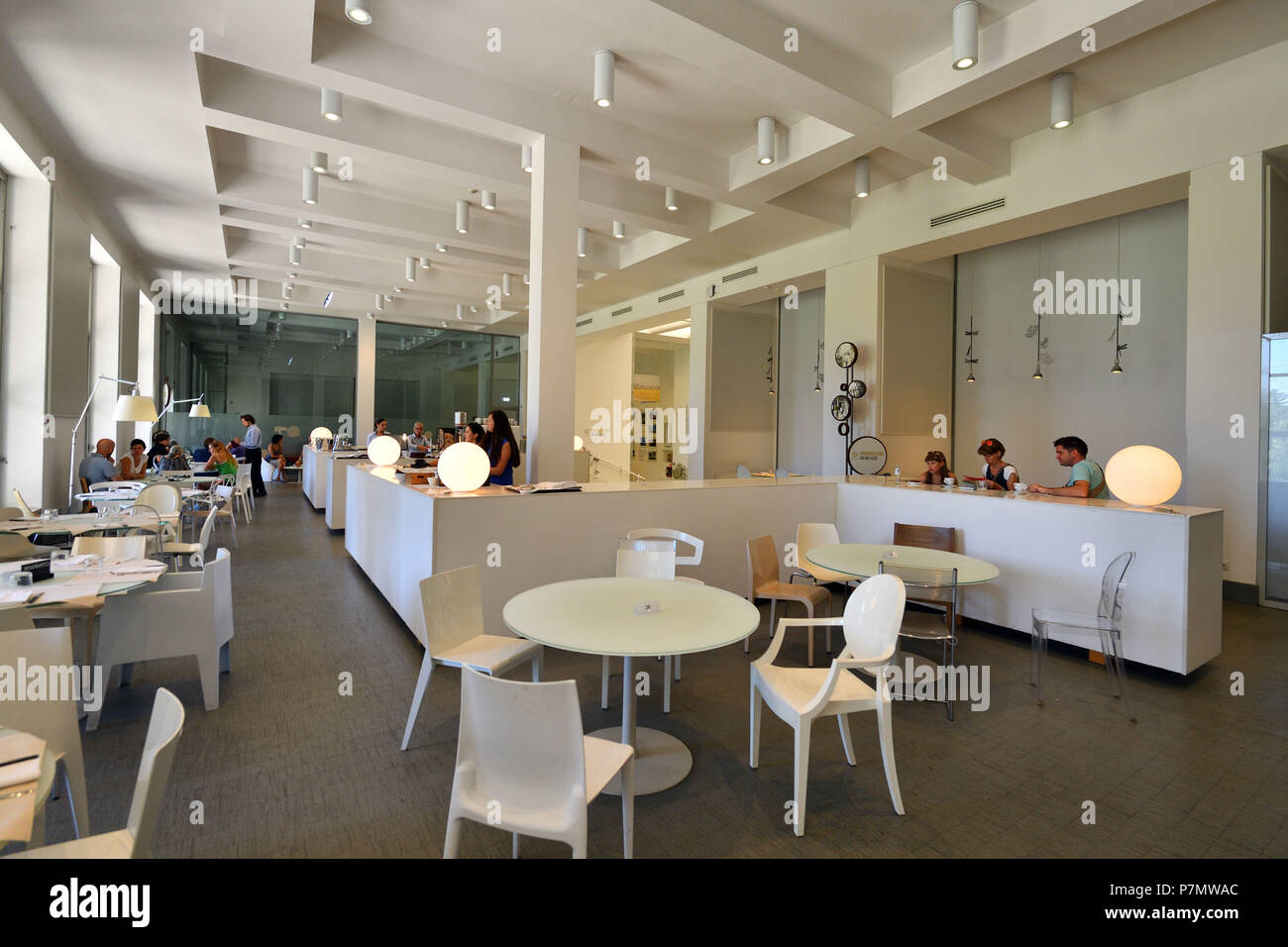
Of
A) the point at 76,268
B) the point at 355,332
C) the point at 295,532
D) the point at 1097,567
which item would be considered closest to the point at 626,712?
the point at 1097,567

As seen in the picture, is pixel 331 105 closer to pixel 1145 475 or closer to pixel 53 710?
pixel 53 710

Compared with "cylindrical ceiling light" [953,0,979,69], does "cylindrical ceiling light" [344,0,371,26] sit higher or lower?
lower

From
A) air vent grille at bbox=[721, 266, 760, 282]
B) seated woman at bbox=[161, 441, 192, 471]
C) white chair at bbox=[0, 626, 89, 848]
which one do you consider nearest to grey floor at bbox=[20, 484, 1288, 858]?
white chair at bbox=[0, 626, 89, 848]

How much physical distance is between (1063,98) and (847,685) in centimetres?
573

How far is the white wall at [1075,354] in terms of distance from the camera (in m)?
6.96

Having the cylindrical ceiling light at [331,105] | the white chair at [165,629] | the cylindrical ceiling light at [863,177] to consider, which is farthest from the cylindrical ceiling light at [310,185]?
the cylindrical ceiling light at [863,177]

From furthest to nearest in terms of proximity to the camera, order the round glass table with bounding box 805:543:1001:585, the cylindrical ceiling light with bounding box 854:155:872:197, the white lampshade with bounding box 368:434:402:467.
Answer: the white lampshade with bounding box 368:434:402:467 → the cylindrical ceiling light with bounding box 854:155:872:197 → the round glass table with bounding box 805:543:1001:585

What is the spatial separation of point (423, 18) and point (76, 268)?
530cm

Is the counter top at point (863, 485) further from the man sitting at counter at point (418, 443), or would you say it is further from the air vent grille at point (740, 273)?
the man sitting at counter at point (418, 443)

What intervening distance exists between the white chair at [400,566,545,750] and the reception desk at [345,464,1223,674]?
0.88m

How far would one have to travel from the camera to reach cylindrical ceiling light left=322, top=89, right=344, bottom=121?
5.16m

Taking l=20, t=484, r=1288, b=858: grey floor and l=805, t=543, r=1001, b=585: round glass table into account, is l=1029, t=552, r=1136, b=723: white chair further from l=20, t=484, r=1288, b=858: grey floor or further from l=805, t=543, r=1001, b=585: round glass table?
l=805, t=543, r=1001, b=585: round glass table

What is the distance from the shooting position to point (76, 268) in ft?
22.5

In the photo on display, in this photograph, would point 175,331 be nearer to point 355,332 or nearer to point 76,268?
point 355,332
